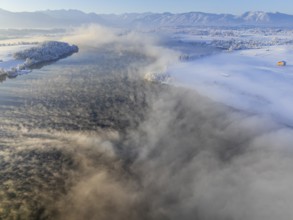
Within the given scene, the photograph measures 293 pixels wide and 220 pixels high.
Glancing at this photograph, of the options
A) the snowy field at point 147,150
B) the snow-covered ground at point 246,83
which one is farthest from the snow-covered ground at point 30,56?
the snow-covered ground at point 246,83

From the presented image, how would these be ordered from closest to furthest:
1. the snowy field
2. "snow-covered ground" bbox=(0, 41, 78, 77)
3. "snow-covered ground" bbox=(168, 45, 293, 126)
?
1. the snowy field
2. "snow-covered ground" bbox=(168, 45, 293, 126)
3. "snow-covered ground" bbox=(0, 41, 78, 77)

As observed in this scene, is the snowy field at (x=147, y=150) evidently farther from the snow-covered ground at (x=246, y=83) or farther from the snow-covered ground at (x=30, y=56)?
the snow-covered ground at (x=30, y=56)

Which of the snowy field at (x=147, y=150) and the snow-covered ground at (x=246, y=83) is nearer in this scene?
the snowy field at (x=147, y=150)

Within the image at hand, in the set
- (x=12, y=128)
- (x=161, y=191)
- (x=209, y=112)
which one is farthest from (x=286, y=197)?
(x=12, y=128)

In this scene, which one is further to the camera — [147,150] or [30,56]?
[30,56]

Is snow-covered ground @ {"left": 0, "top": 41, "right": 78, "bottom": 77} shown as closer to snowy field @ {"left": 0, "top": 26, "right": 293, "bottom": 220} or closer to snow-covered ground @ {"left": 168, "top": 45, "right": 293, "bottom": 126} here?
snowy field @ {"left": 0, "top": 26, "right": 293, "bottom": 220}

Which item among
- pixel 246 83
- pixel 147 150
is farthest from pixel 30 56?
pixel 147 150

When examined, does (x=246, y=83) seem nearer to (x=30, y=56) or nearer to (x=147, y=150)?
(x=147, y=150)

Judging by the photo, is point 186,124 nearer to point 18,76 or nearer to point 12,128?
point 12,128

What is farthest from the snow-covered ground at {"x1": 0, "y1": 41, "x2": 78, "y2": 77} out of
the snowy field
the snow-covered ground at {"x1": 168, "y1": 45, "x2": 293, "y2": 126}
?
the snow-covered ground at {"x1": 168, "y1": 45, "x2": 293, "y2": 126}
